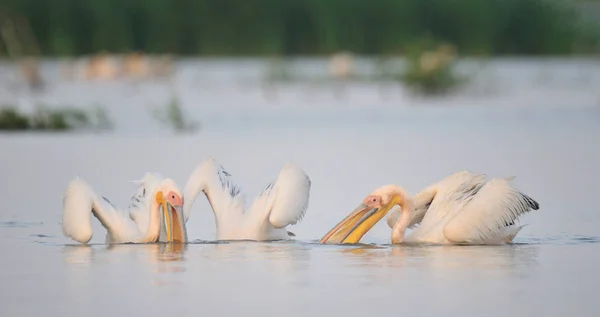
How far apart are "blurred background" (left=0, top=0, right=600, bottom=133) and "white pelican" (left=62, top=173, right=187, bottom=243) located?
15.7m

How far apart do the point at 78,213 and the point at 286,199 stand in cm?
114

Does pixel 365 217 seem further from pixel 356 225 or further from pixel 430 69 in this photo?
pixel 430 69

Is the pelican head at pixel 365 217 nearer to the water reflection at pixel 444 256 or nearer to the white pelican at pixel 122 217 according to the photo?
the water reflection at pixel 444 256

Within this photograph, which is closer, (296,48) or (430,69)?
(430,69)

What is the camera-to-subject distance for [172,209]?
8883mm

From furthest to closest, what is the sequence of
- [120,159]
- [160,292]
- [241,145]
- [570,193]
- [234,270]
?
[241,145] < [120,159] < [570,193] < [234,270] < [160,292]

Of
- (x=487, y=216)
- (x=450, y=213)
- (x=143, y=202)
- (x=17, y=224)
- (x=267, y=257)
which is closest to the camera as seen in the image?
(x=267, y=257)

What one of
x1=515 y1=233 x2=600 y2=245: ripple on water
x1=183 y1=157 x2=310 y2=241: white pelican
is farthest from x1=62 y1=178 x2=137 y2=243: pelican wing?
x1=515 y1=233 x2=600 y2=245: ripple on water

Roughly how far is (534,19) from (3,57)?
10.4 metres

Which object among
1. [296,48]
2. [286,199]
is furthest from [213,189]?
[296,48]

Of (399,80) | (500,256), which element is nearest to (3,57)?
(399,80)

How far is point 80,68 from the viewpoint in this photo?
98.6 ft

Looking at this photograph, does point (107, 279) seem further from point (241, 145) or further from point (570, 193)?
point (241, 145)

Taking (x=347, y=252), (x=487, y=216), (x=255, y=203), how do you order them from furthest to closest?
(x=255, y=203) < (x=487, y=216) < (x=347, y=252)
